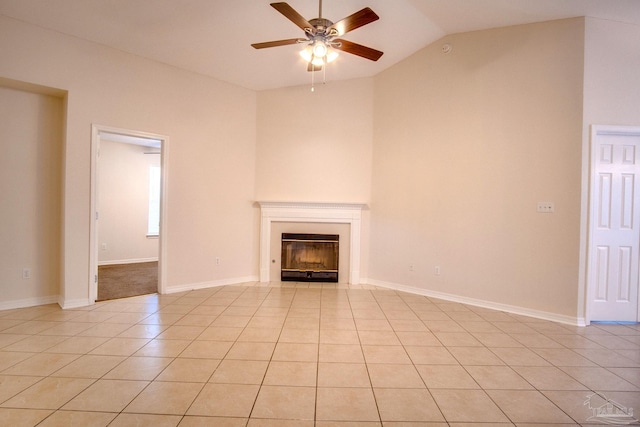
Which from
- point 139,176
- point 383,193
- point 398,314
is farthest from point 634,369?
point 139,176

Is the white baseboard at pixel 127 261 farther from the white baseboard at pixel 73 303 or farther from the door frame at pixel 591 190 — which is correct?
the door frame at pixel 591 190

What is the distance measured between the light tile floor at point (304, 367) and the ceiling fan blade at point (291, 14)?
A: 2785mm

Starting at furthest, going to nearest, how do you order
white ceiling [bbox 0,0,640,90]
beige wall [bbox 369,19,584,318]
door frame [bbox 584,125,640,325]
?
beige wall [bbox 369,19,584,318]
door frame [bbox 584,125,640,325]
white ceiling [bbox 0,0,640,90]

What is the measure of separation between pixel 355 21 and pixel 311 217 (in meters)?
2.98

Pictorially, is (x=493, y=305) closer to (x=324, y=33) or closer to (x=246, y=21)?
(x=324, y=33)

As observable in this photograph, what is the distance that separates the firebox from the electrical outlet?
8.98ft

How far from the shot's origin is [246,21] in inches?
129

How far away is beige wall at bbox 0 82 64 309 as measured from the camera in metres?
3.33

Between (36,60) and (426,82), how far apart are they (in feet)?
15.5

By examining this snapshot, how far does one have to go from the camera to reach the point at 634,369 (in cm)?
232

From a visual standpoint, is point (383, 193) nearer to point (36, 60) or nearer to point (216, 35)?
point (216, 35)

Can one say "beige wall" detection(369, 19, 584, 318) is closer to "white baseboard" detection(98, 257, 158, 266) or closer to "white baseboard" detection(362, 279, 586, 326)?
"white baseboard" detection(362, 279, 586, 326)

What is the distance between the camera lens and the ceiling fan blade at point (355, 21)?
7.83 ft

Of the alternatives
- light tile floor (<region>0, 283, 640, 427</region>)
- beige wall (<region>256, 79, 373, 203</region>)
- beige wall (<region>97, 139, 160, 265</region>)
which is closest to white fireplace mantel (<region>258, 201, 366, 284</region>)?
beige wall (<region>256, 79, 373, 203</region>)
